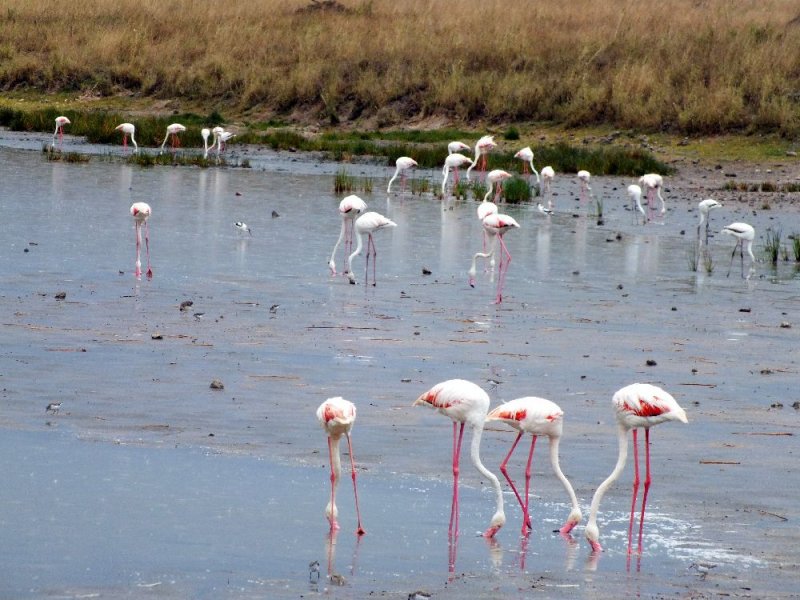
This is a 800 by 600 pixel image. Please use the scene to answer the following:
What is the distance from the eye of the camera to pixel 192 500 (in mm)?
6535

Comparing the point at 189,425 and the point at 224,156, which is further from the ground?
A: the point at 224,156

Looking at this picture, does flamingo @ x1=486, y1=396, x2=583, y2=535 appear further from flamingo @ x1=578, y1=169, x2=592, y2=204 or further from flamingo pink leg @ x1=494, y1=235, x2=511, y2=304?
flamingo @ x1=578, y1=169, x2=592, y2=204

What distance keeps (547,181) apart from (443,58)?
12715 millimetres

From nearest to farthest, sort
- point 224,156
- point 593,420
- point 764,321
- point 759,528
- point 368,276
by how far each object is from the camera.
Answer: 1. point 759,528
2. point 593,420
3. point 764,321
4. point 368,276
5. point 224,156

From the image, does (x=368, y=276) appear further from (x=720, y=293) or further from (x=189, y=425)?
(x=189, y=425)

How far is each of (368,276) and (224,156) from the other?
1541cm

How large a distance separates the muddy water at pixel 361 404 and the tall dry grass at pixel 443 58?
12.2 m

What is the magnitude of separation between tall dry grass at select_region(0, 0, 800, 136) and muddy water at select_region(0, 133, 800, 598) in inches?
481

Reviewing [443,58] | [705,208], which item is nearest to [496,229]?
[705,208]

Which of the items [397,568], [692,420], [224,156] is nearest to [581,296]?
[692,420]

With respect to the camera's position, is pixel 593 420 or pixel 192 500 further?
pixel 593 420

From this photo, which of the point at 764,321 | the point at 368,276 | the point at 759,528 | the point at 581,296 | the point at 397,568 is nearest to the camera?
the point at 397,568

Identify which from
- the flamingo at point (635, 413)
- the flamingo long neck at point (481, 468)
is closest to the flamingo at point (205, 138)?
the flamingo long neck at point (481, 468)

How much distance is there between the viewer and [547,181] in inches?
896
